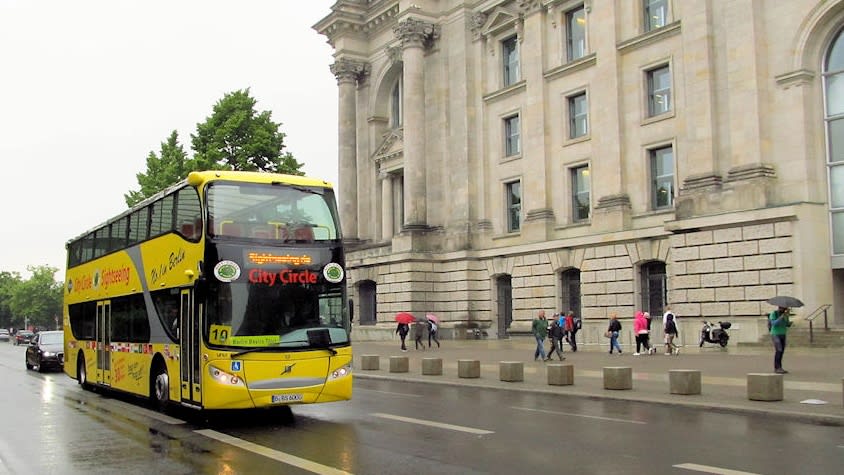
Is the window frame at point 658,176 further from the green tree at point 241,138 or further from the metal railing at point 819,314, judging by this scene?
the green tree at point 241,138

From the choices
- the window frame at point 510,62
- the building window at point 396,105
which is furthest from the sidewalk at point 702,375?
the building window at point 396,105

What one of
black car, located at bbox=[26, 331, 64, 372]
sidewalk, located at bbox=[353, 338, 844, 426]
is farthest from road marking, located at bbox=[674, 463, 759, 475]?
black car, located at bbox=[26, 331, 64, 372]

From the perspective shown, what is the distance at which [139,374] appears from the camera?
15.7 meters

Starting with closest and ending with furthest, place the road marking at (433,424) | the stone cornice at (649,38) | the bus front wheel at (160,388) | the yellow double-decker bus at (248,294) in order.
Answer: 1. the road marking at (433,424)
2. the yellow double-decker bus at (248,294)
3. the bus front wheel at (160,388)
4. the stone cornice at (649,38)

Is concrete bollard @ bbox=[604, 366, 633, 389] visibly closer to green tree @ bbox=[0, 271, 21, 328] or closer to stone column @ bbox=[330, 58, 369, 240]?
stone column @ bbox=[330, 58, 369, 240]

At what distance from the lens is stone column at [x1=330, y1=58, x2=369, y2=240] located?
166 ft

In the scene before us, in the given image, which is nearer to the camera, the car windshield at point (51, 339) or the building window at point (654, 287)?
the car windshield at point (51, 339)

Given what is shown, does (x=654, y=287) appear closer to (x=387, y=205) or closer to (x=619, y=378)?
(x=619, y=378)

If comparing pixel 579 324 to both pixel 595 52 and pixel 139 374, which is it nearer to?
pixel 595 52

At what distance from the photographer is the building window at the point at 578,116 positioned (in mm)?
37875

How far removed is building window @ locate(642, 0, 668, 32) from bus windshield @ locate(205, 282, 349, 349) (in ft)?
83.9

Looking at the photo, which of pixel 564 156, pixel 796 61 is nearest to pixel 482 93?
pixel 564 156

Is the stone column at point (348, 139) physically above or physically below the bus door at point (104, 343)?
above

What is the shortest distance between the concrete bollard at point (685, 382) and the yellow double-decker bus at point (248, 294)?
701 centimetres
